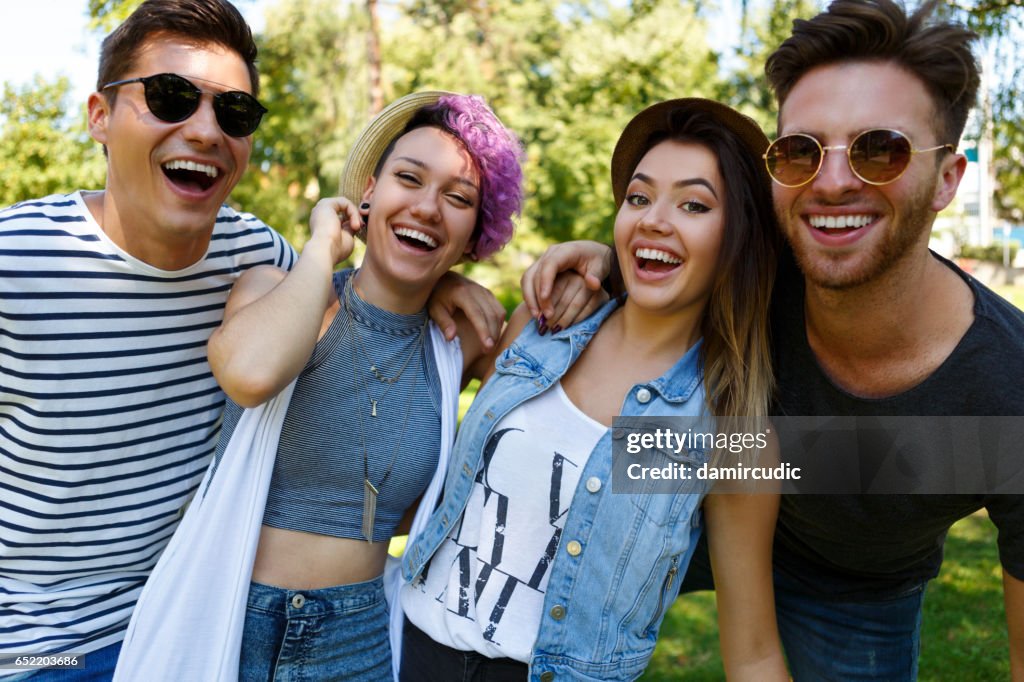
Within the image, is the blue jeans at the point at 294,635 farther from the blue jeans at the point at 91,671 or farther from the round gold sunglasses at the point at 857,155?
the round gold sunglasses at the point at 857,155

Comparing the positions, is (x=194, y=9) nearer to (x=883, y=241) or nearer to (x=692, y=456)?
(x=692, y=456)

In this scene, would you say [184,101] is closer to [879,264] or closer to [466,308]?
[466,308]

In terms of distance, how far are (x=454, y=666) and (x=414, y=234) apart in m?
1.40

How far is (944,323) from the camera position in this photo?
8.80 feet

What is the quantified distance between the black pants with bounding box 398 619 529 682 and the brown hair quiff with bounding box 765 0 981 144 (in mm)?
2157

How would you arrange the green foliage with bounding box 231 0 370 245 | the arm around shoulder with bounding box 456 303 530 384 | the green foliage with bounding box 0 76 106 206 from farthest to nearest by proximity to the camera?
1. the green foliage with bounding box 231 0 370 245
2. the green foliage with bounding box 0 76 106 206
3. the arm around shoulder with bounding box 456 303 530 384

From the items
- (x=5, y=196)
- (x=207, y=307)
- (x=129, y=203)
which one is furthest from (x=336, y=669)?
(x=5, y=196)

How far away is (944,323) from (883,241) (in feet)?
1.26

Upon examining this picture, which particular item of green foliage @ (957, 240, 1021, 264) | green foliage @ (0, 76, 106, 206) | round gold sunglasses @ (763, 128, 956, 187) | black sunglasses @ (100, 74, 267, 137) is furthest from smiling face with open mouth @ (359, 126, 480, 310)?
green foliage @ (957, 240, 1021, 264)

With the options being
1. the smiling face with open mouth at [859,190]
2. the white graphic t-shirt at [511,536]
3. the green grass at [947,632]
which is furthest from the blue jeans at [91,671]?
the green grass at [947,632]

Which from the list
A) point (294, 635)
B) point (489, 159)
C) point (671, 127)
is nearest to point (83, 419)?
point (294, 635)

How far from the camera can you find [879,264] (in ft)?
8.45

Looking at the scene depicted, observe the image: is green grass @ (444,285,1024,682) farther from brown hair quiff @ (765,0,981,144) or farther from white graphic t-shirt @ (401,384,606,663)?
brown hair quiff @ (765,0,981,144)

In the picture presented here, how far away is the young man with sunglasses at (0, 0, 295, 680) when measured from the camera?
2.50 m
